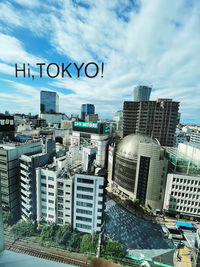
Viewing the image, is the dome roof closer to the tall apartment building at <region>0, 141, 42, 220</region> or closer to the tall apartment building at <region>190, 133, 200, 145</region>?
the tall apartment building at <region>0, 141, 42, 220</region>

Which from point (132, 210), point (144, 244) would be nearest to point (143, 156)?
point (132, 210)

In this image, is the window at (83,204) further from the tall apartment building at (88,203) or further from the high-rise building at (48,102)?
the high-rise building at (48,102)

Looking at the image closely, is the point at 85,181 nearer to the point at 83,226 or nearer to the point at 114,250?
the point at 83,226

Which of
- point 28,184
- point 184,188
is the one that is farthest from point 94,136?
point 184,188

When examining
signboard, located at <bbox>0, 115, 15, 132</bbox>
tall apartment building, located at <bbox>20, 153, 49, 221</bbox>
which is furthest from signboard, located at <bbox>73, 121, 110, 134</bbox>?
tall apartment building, located at <bbox>20, 153, 49, 221</bbox>

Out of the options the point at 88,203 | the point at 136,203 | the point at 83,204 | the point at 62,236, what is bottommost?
the point at 136,203

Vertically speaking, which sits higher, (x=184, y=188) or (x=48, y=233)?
(x=184, y=188)

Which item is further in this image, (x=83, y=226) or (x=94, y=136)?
(x=94, y=136)
